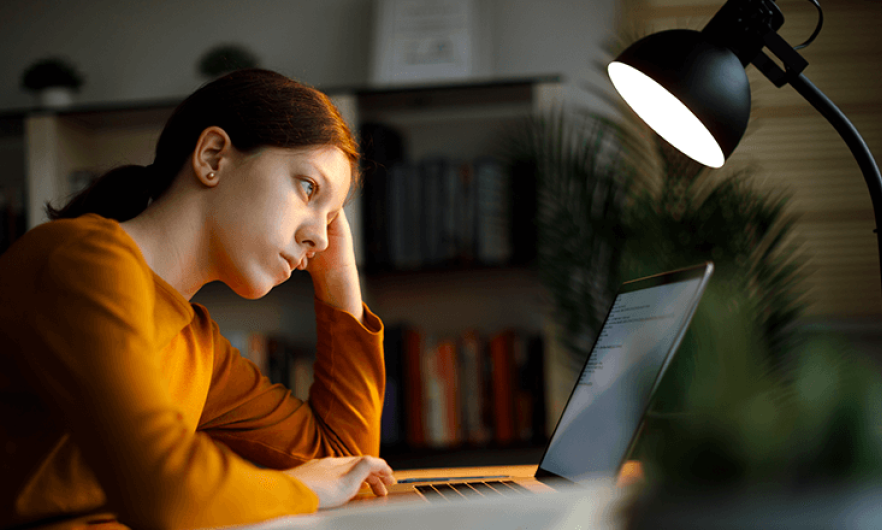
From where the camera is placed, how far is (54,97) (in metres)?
2.03

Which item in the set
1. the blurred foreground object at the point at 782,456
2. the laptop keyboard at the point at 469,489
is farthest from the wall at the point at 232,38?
the blurred foreground object at the point at 782,456

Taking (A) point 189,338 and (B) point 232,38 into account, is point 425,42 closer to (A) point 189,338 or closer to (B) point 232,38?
(B) point 232,38

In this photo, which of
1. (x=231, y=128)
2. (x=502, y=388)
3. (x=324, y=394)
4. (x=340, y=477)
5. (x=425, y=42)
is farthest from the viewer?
(x=425, y=42)

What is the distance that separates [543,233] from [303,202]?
959 mm

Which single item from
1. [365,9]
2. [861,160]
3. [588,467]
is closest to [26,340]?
[588,467]

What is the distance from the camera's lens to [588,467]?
70 centimetres

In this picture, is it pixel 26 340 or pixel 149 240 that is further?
pixel 149 240

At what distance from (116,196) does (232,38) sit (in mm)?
1477

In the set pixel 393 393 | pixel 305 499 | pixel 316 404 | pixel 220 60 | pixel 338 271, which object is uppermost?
pixel 220 60

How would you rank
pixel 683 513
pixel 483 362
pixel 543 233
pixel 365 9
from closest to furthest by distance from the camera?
pixel 683 513 < pixel 543 233 < pixel 483 362 < pixel 365 9

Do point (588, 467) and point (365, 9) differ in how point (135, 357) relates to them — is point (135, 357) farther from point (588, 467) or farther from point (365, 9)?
point (365, 9)

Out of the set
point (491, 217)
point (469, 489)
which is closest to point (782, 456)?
point (469, 489)

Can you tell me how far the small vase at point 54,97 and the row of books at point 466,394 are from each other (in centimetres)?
132

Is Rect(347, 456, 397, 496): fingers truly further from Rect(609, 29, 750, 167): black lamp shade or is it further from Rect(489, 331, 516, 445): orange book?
Rect(489, 331, 516, 445): orange book
